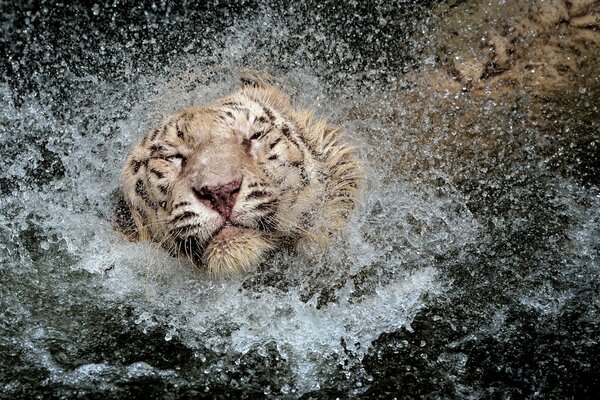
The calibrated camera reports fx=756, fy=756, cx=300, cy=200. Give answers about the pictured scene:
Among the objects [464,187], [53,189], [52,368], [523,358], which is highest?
[464,187]

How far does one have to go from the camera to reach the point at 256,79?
4355 millimetres

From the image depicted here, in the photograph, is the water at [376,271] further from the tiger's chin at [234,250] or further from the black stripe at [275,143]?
the black stripe at [275,143]

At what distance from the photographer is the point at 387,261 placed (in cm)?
381

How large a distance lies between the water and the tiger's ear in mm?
137

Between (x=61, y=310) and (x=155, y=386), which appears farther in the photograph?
(x=61, y=310)

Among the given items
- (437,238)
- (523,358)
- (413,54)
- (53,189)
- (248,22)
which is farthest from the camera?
(248,22)

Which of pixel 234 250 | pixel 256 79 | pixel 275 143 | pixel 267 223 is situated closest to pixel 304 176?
pixel 275 143

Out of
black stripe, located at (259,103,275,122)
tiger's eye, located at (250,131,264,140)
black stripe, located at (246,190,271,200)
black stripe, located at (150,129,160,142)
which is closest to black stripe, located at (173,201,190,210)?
black stripe, located at (246,190,271,200)

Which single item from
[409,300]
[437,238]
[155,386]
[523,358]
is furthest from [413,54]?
[155,386]

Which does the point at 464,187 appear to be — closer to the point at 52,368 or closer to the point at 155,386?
the point at 155,386

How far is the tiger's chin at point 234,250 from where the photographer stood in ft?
10.8

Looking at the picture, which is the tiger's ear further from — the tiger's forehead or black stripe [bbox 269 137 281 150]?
black stripe [bbox 269 137 281 150]

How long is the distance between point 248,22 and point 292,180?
255 centimetres

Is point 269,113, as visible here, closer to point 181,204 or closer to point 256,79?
point 256,79
